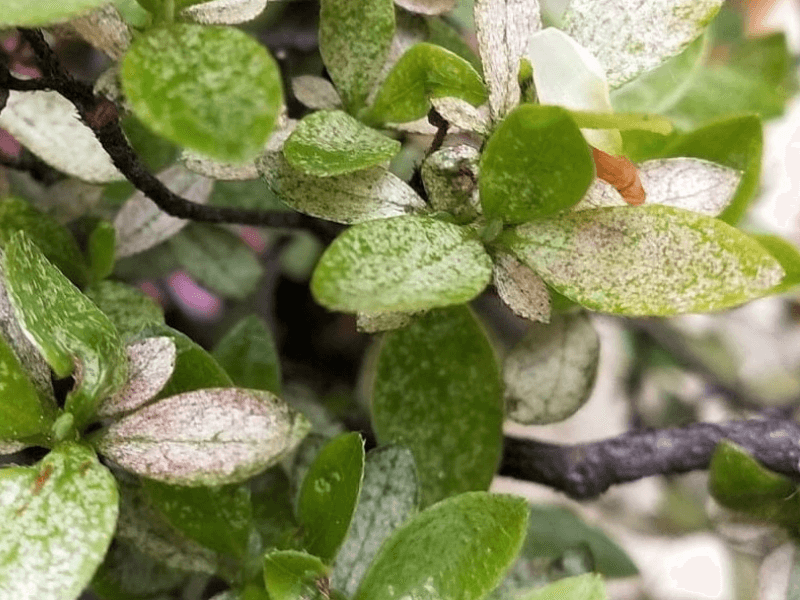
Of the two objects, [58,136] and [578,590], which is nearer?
[578,590]

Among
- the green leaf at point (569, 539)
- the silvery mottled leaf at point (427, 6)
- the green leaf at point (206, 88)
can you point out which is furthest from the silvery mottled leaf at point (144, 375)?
the green leaf at point (569, 539)

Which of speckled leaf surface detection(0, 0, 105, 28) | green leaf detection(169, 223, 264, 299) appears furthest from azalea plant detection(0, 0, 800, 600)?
green leaf detection(169, 223, 264, 299)

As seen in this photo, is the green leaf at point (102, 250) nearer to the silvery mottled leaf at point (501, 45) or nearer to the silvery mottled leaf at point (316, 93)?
the silvery mottled leaf at point (316, 93)

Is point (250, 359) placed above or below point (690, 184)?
below

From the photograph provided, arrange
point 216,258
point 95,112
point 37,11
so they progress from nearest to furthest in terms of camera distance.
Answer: point 37,11, point 95,112, point 216,258

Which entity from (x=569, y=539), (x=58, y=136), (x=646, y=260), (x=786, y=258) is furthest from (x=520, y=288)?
(x=569, y=539)

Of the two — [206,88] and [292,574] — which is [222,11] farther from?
[292,574]
